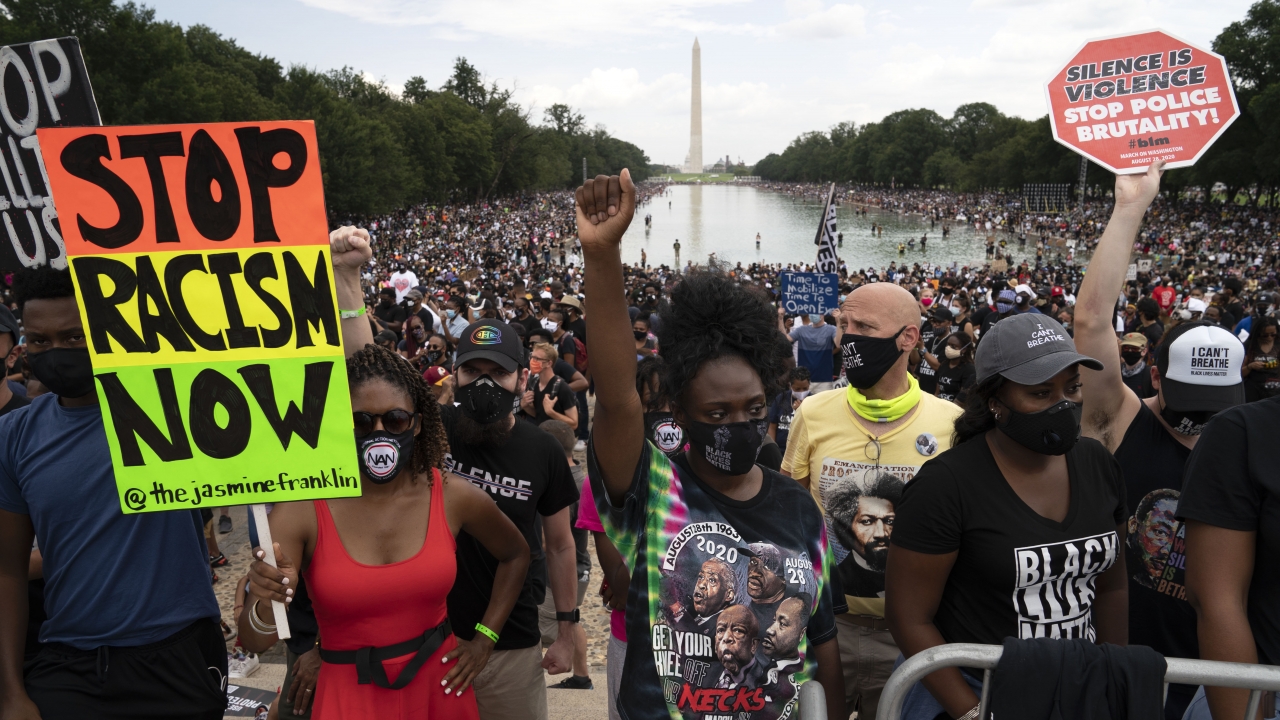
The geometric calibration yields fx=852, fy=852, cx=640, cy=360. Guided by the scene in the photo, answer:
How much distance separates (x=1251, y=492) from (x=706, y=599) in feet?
4.85

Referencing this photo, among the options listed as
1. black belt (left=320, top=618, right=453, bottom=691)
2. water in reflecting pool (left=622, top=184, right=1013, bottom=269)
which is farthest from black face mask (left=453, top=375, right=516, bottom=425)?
water in reflecting pool (left=622, top=184, right=1013, bottom=269)

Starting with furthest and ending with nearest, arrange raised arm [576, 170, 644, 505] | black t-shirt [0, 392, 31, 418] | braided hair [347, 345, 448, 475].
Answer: black t-shirt [0, 392, 31, 418], braided hair [347, 345, 448, 475], raised arm [576, 170, 644, 505]

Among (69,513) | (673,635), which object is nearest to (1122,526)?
(673,635)

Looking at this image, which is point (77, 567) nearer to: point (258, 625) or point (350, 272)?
point (258, 625)

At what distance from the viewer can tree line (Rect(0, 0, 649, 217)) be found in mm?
36438

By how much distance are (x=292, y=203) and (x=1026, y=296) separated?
1472cm

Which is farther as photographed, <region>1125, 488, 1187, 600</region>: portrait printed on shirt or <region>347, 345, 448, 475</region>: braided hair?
<region>1125, 488, 1187, 600</region>: portrait printed on shirt

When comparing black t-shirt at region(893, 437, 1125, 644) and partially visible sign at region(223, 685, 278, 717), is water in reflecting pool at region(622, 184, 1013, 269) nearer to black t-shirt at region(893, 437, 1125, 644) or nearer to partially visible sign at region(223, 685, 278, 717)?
partially visible sign at region(223, 685, 278, 717)

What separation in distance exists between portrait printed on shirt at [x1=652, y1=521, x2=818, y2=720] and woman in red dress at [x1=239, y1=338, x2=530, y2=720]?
0.90 metres

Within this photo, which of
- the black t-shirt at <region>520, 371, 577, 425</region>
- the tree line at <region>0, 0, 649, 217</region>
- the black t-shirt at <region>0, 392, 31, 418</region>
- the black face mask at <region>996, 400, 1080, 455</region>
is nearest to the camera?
the black face mask at <region>996, 400, 1080, 455</region>

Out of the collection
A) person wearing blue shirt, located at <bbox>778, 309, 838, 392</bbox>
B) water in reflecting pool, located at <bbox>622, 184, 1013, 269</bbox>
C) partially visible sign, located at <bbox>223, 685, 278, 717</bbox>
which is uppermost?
person wearing blue shirt, located at <bbox>778, 309, 838, 392</bbox>

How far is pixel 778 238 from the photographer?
2808 inches

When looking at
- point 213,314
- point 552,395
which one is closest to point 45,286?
point 213,314

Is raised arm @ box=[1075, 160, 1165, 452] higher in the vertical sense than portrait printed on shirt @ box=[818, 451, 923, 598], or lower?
higher
